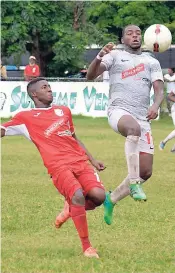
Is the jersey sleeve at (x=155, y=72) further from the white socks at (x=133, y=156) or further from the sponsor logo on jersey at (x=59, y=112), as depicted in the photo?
the sponsor logo on jersey at (x=59, y=112)

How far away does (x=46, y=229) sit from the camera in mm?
9633

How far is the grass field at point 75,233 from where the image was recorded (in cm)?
761

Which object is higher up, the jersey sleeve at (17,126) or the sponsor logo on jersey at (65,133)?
the jersey sleeve at (17,126)

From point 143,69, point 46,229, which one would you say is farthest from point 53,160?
point 143,69

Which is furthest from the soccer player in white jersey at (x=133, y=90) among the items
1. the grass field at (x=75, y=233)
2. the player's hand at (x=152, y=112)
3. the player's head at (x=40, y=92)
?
the player's head at (x=40, y=92)

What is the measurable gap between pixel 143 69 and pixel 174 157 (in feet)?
29.1

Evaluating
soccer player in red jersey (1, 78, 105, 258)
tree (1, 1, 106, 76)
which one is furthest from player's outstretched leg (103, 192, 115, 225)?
tree (1, 1, 106, 76)

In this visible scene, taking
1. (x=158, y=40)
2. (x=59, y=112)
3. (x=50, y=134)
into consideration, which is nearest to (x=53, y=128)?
(x=50, y=134)

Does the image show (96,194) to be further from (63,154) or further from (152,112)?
(152,112)

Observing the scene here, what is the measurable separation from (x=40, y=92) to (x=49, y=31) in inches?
1127

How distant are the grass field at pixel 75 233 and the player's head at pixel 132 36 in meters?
2.16

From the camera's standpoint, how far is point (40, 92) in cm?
842

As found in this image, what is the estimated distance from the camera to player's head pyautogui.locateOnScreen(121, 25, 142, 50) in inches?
391

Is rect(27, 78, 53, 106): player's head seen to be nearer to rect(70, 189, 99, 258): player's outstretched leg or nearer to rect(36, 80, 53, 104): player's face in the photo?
rect(36, 80, 53, 104): player's face
